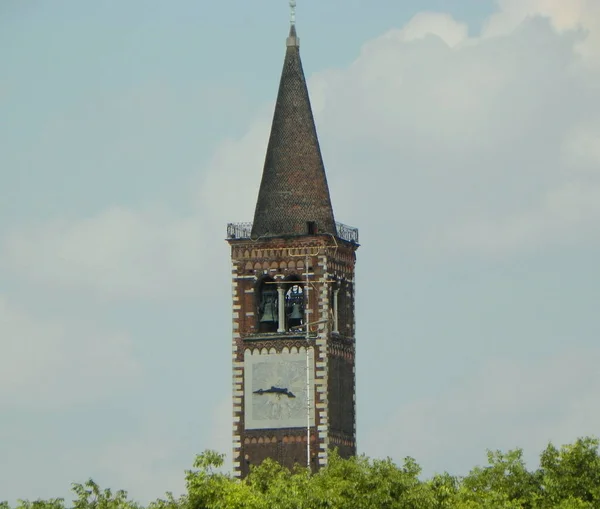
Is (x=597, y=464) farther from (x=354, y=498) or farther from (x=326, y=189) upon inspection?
(x=326, y=189)

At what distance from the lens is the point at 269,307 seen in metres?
149

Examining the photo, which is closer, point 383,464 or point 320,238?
point 383,464

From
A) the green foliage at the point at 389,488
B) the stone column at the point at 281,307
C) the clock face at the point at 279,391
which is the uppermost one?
the stone column at the point at 281,307

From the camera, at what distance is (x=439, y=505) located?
121 meters

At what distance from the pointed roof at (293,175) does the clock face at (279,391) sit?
5705mm

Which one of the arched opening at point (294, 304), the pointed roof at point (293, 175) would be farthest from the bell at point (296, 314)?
the pointed roof at point (293, 175)

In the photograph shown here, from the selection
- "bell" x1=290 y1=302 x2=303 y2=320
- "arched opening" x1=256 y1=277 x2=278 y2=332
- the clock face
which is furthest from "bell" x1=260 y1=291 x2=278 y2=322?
the clock face

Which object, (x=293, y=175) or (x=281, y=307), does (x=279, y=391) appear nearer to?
(x=281, y=307)

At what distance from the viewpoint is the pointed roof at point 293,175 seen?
488 ft

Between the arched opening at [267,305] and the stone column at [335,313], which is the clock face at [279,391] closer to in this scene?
the arched opening at [267,305]

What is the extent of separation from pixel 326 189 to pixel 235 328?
24.6 feet

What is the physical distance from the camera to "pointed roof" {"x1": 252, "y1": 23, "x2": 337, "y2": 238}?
148625 mm

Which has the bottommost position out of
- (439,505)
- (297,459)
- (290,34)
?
(439,505)

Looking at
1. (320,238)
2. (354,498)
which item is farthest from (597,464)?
(320,238)
